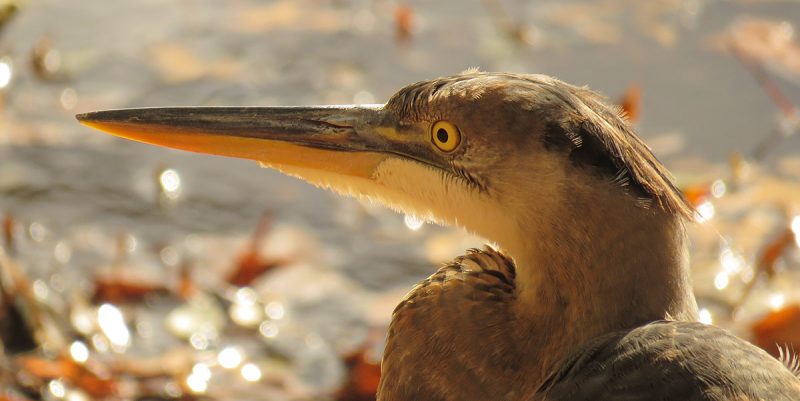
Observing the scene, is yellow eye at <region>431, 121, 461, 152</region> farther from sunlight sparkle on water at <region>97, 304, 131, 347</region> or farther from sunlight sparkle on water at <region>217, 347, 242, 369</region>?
sunlight sparkle on water at <region>97, 304, 131, 347</region>

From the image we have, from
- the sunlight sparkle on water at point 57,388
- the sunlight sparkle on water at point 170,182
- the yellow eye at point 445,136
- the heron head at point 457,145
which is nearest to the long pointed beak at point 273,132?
the heron head at point 457,145

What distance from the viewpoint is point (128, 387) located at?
361 centimetres

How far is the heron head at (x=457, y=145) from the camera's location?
2.36 m

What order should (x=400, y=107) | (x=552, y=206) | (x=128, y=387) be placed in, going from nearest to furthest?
1. (x=552, y=206)
2. (x=400, y=107)
3. (x=128, y=387)

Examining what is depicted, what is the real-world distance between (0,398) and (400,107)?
1.56m

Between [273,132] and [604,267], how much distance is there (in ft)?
2.77

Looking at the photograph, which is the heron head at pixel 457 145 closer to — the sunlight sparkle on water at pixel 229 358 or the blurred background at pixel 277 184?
the blurred background at pixel 277 184

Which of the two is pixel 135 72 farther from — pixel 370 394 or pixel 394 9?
pixel 370 394

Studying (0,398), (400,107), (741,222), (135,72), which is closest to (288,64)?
(135,72)

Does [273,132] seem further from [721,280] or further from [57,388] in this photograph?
[721,280]

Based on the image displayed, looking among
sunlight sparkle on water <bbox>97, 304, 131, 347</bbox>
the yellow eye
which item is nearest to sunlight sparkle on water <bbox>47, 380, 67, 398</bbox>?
sunlight sparkle on water <bbox>97, 304, 131, 347</bbox>

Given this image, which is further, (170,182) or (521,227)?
(170,182)

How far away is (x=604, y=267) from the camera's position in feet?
7.80

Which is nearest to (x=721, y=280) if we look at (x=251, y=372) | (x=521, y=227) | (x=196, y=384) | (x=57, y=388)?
(x=251, y=372)
